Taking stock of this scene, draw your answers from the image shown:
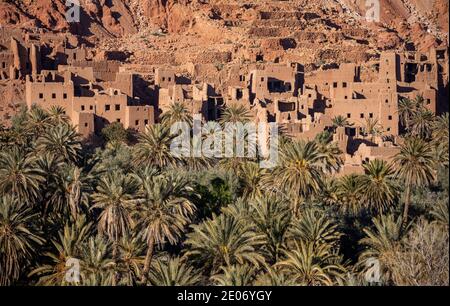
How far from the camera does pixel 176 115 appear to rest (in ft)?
150

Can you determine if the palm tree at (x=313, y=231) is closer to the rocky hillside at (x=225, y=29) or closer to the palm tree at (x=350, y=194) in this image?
the palm tree at (x=350, y=194)

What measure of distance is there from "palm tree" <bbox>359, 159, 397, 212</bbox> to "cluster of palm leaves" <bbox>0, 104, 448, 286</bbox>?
5cm

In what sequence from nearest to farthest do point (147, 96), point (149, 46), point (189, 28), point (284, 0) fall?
point (147, 96), point (149, 46), point (189, 28), point (284, 0)

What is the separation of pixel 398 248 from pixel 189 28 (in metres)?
43.2

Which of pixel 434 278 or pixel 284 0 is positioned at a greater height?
pixel 284 0

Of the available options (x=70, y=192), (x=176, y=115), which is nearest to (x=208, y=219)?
(x=70, y=192)

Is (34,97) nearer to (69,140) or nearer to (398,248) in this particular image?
(69,140)

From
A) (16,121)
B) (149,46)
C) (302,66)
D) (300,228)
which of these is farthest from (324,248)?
(149,46)

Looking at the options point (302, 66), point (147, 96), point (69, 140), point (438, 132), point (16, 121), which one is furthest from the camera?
point (302, 66)

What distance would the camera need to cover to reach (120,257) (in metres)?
30.4

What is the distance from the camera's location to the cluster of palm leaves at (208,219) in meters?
28.9

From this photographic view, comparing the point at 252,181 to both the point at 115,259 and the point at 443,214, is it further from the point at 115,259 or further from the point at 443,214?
the point at 443,214

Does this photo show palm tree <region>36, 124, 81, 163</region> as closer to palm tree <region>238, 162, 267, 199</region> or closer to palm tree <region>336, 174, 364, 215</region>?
palm tree <region>238, 162, 267, 199</region>

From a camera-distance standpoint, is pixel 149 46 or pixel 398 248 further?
pixel 149 46
